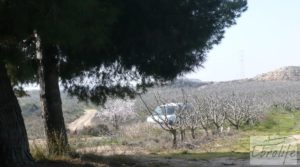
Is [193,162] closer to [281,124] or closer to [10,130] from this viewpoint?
[10,130]

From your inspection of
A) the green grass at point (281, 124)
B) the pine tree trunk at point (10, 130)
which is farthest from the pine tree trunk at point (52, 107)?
the green grass at point (281, 124)

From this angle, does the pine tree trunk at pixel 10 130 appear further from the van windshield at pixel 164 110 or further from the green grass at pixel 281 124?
the green grass at pixel 281 124

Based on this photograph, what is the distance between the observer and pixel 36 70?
10.0 meters

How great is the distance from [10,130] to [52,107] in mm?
2130

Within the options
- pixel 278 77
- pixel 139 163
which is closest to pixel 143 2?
pixel 139 163

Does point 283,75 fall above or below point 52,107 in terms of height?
above

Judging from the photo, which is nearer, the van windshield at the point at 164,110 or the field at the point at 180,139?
the field at the point at 180,139

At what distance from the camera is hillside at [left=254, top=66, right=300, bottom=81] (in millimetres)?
64875

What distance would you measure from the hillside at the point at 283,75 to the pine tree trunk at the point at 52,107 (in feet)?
186

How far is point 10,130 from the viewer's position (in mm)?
8156

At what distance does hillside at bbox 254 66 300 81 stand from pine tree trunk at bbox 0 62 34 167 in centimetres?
5876

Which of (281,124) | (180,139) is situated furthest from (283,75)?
(180,139)

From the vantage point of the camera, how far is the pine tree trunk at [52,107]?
983 centimetres

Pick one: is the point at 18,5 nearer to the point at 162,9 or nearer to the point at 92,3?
the point at 92,3
